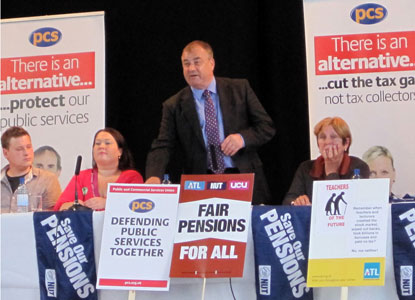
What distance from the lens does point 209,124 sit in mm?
4773

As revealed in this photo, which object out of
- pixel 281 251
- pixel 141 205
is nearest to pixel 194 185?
pixel 141 205

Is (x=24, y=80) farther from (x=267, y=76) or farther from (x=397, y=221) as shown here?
(x=397, y=221)

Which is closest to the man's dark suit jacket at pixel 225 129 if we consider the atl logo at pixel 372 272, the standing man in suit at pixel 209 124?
the standing man in suit at pixel 209 124

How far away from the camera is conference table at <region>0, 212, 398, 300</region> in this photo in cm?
339

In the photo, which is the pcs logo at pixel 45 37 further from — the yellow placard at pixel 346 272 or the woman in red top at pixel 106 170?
the yellow placard at pixel 346 272

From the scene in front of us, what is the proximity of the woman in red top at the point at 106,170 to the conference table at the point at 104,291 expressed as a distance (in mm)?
729

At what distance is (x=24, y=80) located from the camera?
572cm

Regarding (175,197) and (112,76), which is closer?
(175,197)

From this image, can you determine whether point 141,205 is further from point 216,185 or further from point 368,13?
point 368,13

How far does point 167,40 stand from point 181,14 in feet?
0.69

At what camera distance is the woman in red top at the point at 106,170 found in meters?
4.45

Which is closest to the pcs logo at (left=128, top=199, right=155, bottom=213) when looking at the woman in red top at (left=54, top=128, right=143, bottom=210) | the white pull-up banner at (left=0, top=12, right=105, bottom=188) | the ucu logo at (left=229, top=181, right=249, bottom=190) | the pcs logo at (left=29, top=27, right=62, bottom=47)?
the ucu logo at (left=229, top=181, right=249, bottom=190)

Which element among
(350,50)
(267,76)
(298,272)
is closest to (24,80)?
(267,76)

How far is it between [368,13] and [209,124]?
4.29 ft
